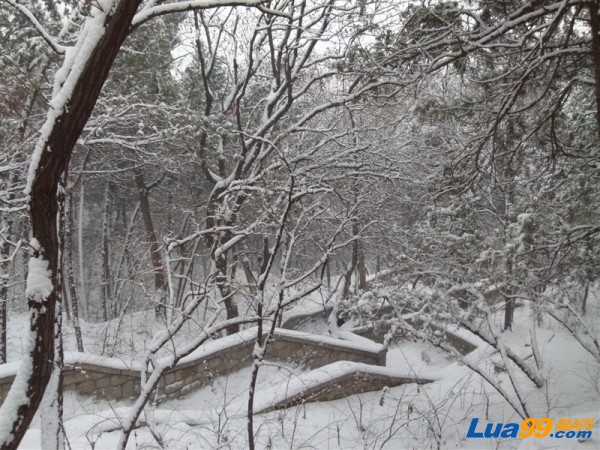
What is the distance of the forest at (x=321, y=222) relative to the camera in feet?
10.3

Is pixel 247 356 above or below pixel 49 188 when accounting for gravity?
below

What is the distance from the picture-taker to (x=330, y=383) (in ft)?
24.6

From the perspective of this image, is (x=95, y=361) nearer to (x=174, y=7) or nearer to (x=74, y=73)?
(x=74, y=73)

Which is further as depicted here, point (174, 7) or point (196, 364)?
point (196, 364)

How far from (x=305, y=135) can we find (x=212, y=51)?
3442 mm

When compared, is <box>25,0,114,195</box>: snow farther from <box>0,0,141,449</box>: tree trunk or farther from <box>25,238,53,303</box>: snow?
<box>25,238,53,303</box>: snow

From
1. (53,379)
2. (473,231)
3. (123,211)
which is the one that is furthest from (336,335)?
(123,211)

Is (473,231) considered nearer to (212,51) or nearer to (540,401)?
(540,401)

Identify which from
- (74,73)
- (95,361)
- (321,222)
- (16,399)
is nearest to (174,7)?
(74,73)

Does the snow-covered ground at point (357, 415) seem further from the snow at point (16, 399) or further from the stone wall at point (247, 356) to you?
the snow at point (16, 399)

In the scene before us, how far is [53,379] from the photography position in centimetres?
302

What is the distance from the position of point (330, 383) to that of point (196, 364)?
97.6 inches

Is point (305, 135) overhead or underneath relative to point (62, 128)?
overhead

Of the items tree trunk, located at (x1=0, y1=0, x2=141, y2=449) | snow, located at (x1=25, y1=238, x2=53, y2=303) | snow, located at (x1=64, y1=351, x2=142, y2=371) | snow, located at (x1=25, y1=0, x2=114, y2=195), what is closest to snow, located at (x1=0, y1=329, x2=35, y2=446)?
tree trunk, located at (x1=0, y1=0, x2=141, y2=449)
